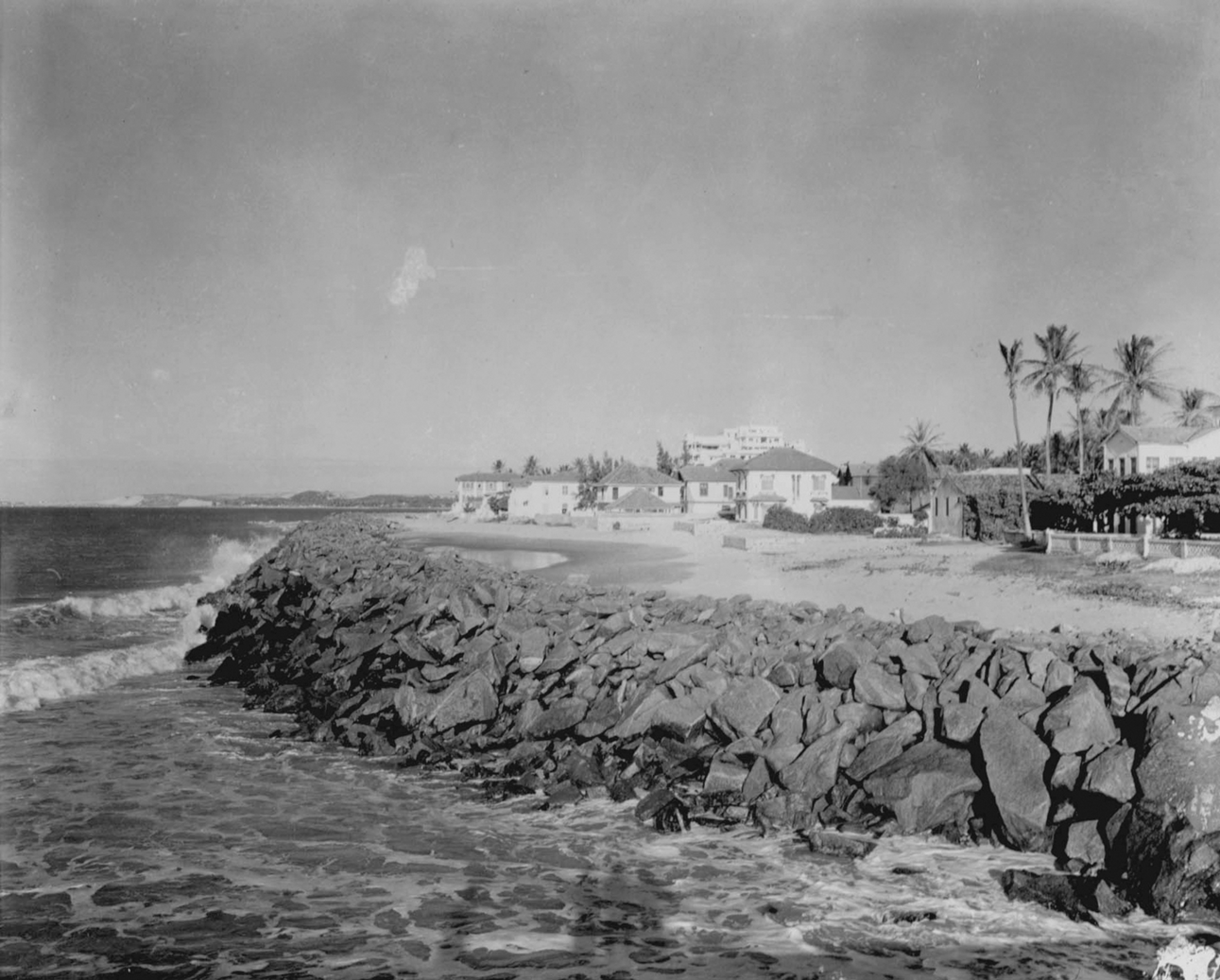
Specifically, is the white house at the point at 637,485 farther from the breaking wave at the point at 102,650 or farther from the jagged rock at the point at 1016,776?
the jagged rock at the point at 1016,776

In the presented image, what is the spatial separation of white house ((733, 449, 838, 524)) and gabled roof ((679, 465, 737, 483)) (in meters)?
6.24

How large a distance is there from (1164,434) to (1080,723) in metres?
40.4

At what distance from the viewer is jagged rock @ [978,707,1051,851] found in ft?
23.8

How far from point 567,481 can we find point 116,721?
249 ft

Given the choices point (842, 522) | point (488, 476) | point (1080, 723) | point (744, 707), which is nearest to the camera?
point (1080, 723)

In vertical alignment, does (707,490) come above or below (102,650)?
above

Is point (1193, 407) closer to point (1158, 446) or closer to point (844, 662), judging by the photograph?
point (1158, 446)

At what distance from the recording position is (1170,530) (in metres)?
26.3

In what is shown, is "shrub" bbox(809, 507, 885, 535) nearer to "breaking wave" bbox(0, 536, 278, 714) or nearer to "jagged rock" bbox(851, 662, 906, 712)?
"breaking wave" bbox(0, 536, 278, 714)

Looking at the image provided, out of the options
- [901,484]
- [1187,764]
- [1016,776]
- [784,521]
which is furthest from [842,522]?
[1187,764]

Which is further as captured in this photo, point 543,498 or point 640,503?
point 543,498

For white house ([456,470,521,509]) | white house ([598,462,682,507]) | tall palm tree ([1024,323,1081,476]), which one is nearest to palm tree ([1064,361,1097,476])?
tall palm tree ([1024,323,1081,476])

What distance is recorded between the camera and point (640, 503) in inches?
2773

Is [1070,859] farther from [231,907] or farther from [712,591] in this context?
[712,591]
